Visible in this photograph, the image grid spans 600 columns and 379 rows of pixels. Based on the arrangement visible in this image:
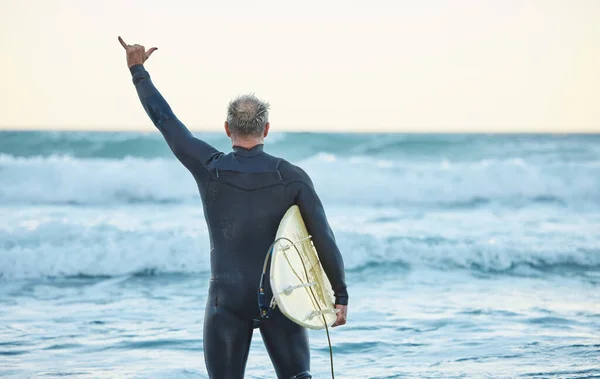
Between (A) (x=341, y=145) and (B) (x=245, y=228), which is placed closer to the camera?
(B) (x=245, y=228)

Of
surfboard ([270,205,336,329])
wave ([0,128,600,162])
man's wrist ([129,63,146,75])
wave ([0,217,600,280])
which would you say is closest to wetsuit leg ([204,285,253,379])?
surfboard ([270,205,336,329])

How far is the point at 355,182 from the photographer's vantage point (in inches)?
864

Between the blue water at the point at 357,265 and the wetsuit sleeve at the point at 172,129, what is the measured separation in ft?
9.00

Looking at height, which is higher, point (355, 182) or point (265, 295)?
point (355, 182)

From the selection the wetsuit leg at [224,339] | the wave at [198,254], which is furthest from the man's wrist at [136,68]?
the wave at [198,254]

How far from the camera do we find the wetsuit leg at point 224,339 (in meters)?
3.36

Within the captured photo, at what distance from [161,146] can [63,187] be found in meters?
5.75

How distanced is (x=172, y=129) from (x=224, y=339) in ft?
2.72

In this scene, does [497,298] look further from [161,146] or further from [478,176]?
[161,146]

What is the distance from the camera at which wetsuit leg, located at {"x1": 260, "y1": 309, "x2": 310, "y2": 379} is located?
11.1ft

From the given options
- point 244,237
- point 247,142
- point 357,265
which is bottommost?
point 357,265

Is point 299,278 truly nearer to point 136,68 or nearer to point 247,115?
point 247,115

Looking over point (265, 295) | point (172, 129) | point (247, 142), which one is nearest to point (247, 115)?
point (247, 142)

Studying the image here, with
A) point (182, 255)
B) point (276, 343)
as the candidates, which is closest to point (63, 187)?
point (182, 255)
